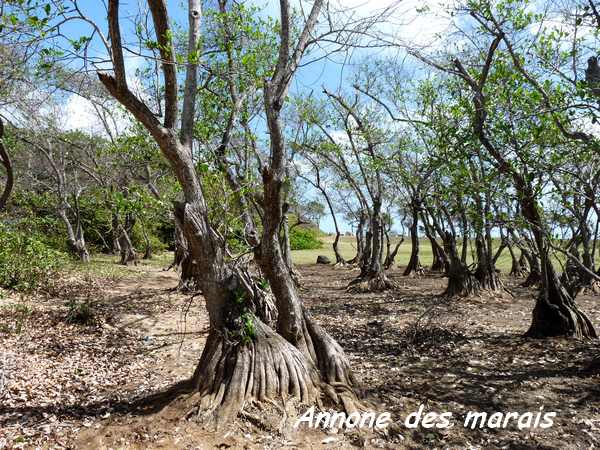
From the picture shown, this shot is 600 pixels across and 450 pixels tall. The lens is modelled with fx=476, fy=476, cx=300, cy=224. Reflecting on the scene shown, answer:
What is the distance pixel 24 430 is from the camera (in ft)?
16.6

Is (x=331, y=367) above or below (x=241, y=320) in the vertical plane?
below

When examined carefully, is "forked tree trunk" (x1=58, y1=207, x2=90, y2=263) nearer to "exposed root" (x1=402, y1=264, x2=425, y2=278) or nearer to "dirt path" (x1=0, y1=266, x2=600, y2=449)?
"dirt path" (x1=0, y1=266, x2=600, y2=449)

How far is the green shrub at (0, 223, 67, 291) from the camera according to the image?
11.2 meters

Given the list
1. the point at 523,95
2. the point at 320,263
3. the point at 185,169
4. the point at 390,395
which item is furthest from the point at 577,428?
the point at 320,263

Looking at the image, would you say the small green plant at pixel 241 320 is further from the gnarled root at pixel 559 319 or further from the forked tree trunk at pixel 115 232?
the forked tree trunk at pixel 115 232

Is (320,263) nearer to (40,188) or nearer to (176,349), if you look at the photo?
(40,188)

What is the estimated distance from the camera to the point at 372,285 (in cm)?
1762

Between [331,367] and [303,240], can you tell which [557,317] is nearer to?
[331,367]

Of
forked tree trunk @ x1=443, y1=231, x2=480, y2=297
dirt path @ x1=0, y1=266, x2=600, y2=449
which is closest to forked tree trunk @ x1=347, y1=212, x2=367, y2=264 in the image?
forked tree trunk @ x1=443, y1=231, x2=480, y2=297

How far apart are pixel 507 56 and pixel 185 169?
7.58m

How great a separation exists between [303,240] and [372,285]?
33.4 meters

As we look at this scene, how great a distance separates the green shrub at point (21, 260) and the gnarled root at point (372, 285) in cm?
1015

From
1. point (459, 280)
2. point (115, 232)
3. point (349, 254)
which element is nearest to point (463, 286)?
point (459, 280)

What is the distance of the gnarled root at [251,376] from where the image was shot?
16.7 feet
